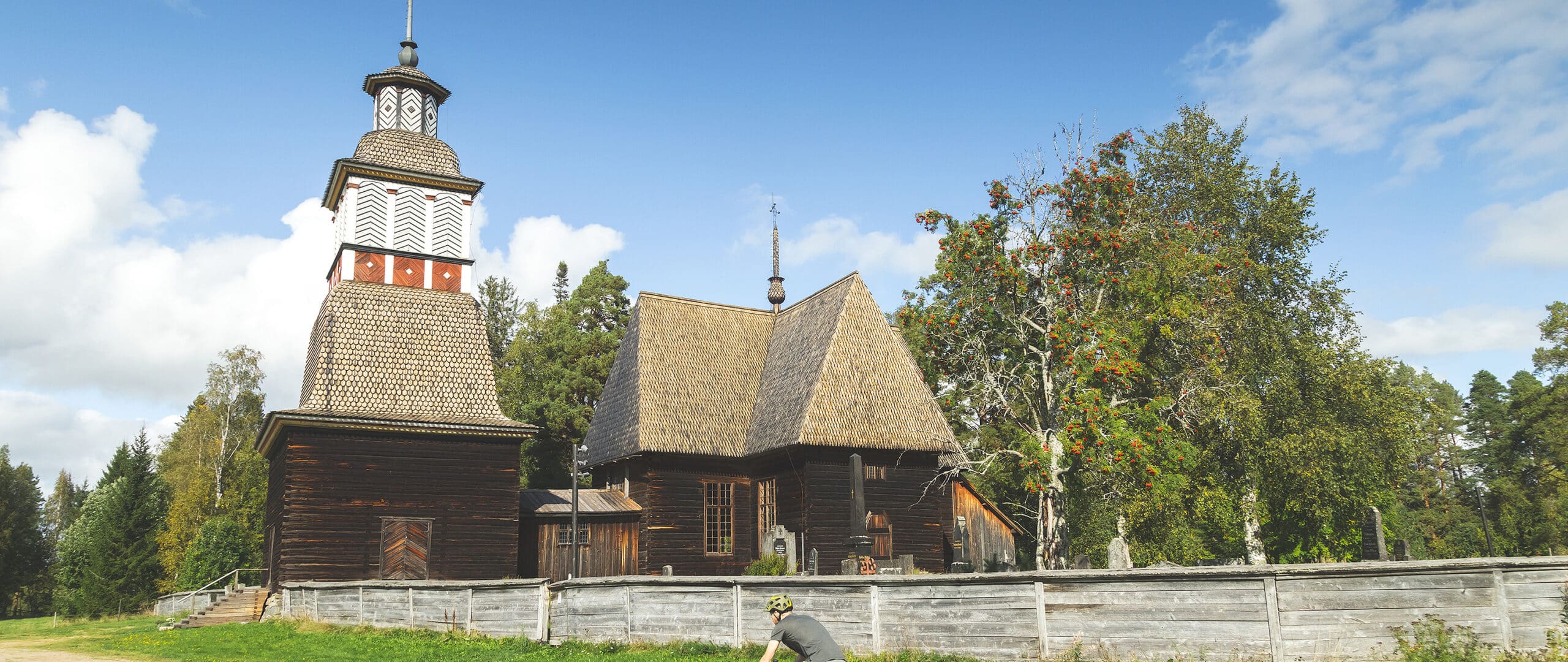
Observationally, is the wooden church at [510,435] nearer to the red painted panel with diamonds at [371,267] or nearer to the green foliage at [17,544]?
the red painted panel with diamonds at [371,267]

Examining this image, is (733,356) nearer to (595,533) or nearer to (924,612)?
(595,533)

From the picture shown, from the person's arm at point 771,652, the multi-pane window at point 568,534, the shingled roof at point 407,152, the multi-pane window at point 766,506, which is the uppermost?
the shingled roof at point 407,152

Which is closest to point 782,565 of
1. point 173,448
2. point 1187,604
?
point 1187,604

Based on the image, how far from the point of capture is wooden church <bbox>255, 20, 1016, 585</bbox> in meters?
24.9

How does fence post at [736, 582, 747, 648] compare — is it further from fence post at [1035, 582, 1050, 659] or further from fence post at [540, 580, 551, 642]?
fence post at [1035, 582, 1050, 659]

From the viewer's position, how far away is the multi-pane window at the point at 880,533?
27.0m

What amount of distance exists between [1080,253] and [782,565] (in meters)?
11.0

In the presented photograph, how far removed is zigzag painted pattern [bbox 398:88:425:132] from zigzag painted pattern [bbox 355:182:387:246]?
10.1 ft

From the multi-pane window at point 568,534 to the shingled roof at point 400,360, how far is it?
10.7 feet

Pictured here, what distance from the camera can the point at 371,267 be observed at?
28.3 m

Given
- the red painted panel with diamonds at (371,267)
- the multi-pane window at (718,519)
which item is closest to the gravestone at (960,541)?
the multi-pane window at (718,519)

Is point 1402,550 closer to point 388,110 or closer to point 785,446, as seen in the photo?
point 785,446

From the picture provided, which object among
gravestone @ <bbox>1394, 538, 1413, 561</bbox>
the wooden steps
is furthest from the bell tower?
gravestone @ <bbox>1394, 538, 1413, 561</bbox>

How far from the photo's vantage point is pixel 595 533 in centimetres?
2748
